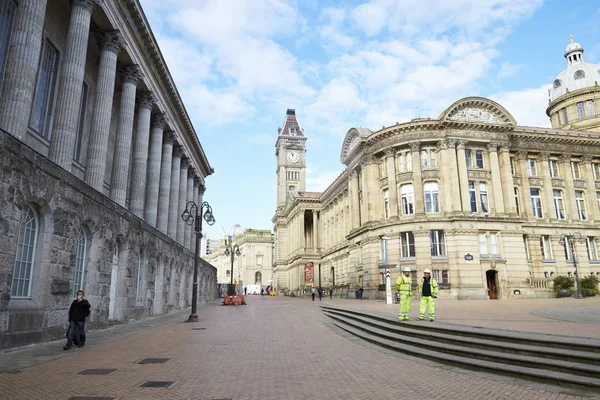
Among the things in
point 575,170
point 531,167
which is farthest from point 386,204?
point 575,170

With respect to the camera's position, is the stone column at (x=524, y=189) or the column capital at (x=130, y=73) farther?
the stone column at (x=524, y=189)

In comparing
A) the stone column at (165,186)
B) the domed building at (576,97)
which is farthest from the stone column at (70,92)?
the domed building at (576,97)

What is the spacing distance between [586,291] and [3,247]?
150ft

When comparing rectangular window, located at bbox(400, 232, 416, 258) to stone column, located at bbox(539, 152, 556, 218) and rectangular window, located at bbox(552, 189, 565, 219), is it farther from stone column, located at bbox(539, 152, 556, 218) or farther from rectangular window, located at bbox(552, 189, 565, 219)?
rectangular window, located at bbox(552, 189, 565, 219)

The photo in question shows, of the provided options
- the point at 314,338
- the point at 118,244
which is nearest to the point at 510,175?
the point at 314,338

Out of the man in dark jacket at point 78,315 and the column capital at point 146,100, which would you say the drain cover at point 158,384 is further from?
the column capital at point 146,100

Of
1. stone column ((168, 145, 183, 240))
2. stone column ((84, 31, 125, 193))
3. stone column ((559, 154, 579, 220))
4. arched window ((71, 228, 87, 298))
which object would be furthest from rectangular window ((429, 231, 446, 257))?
arched window ((71, 228, 87, 298))

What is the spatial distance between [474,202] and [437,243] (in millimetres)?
5986

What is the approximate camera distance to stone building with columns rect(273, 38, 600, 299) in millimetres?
38750

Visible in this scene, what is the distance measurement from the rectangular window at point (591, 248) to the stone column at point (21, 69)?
2009 inches

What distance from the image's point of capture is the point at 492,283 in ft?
128

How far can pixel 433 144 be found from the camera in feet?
137

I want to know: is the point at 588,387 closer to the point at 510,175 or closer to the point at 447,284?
the point at 447,284

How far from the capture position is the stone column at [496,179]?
40.3 meters
